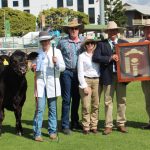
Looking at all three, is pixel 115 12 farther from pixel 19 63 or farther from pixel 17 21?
pixel 19 63

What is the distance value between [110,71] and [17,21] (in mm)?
78252

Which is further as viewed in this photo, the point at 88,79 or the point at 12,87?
the point at 12,87

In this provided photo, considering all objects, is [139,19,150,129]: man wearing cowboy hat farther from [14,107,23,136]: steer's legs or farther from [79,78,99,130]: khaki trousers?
[14,107,23,136]: steer's legs

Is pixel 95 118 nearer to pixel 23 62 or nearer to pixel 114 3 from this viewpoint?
pixel 23 62

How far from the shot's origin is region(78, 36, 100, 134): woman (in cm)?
A: 844

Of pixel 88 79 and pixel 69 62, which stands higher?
pixel 69 62

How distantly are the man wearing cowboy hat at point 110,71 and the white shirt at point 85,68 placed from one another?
12cm

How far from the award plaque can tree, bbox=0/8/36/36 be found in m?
76.8

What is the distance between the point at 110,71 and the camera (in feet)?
28.1

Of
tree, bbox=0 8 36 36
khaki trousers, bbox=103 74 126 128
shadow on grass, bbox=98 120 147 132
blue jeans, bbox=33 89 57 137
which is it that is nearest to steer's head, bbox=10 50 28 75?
blue jeans, bbox=33 89 57 137

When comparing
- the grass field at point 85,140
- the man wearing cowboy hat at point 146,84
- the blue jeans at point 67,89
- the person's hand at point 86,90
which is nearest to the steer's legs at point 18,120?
the grass field at point 85,140

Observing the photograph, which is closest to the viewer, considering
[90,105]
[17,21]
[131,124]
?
[90,105]

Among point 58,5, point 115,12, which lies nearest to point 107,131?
point 115,12

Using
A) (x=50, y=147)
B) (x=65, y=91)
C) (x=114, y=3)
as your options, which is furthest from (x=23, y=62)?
(x=114, y=3)
